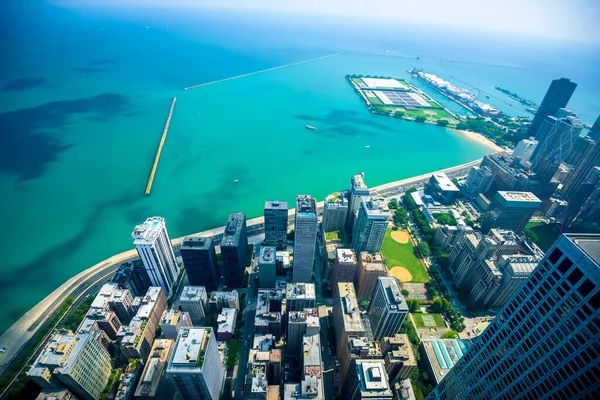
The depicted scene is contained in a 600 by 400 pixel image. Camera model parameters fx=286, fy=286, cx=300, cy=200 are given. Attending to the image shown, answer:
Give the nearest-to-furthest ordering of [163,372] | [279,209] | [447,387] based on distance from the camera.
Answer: [447,387] < [163,372] < [279,209]

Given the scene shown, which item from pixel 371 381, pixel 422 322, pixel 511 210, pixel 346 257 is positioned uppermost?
pixel 511 210

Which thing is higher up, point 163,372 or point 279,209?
point 279,209

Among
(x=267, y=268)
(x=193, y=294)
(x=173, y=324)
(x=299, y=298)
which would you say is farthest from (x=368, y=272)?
(x=173, y=324)

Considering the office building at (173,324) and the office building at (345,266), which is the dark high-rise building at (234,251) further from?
the office building at (345,266)

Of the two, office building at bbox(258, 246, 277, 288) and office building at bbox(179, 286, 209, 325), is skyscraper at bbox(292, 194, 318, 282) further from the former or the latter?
office building at bbox(179, 286, 209, 325)

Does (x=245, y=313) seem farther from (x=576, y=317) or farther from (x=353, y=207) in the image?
(x=576, y=317)

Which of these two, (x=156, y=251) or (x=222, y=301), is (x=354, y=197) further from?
(x=156, y=251)

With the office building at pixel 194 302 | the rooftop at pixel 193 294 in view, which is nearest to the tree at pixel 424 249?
the office building at pixel 194 302

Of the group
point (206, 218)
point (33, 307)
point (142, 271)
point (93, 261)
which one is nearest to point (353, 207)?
point (206, 218)
